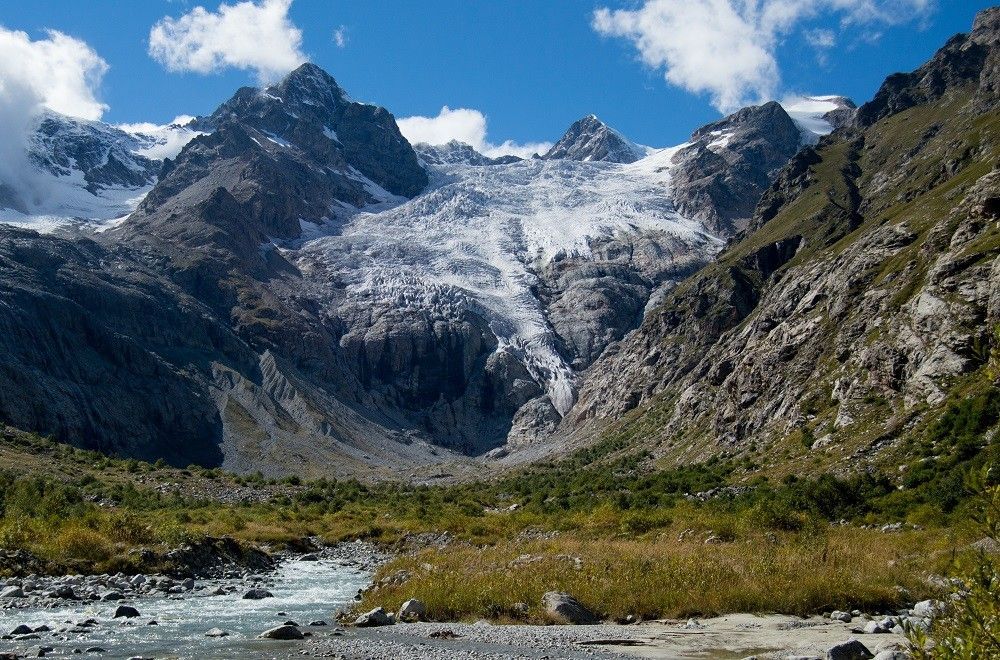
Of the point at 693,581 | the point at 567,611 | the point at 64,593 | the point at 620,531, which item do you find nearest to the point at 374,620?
the point at 567,611

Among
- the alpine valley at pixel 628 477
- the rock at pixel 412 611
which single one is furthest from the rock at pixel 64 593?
the rock at pixel 412 611

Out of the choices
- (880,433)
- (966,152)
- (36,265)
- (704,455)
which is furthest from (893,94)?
(36,265)

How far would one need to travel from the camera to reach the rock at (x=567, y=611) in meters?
19.3

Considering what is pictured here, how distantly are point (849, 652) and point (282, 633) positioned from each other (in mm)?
12766

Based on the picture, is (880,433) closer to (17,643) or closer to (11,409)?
(17,643)

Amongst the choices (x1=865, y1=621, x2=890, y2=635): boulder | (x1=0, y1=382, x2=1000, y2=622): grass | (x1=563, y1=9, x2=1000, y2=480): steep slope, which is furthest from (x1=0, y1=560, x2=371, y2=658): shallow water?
(x1=563, y1=9, x2=1000, y2=480): steep slope

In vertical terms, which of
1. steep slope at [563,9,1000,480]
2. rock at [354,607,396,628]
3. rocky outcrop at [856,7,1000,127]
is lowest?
rock at [354,607,396,628]

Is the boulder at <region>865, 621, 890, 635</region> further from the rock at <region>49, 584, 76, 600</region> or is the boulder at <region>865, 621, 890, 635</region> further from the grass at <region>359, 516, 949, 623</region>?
the rock at <region>49, 584, 76, 600</region>

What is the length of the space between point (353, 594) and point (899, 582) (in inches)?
697

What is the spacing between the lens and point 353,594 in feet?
93.9

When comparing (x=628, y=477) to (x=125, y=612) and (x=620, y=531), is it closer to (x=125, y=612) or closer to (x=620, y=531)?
(x=620, y=531)

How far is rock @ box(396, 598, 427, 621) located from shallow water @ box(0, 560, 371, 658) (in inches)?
94.9

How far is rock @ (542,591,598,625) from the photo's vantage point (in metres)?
19.3

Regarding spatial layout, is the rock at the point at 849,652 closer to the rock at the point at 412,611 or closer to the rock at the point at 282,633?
the rock at the point at 412,611
